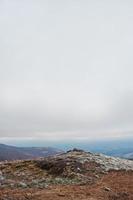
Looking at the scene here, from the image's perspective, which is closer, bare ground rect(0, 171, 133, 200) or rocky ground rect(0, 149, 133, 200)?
bare ground rect(0, 171, 133, 200)

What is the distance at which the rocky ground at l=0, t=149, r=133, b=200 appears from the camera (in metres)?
26.5

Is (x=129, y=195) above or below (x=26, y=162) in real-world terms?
below

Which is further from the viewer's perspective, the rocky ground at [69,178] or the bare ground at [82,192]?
the rocky ground at [69,178]

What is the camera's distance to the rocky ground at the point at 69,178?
26516mm

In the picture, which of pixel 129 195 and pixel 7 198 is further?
pixel 129 195

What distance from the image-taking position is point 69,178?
31.3 m

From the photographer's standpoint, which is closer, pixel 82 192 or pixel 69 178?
pixel 82 192

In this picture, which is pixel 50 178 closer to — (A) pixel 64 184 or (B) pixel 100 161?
(A) pixel 64 184

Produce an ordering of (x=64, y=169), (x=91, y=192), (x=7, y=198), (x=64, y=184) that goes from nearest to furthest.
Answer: (x=7, y=198), (x=91, y=192), (x=64, y=184), (x=64, y=169)

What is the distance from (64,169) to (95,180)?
296 cm

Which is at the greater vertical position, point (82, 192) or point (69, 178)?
point (69, 178)

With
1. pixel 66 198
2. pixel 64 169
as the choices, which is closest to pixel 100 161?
pixel 64 169

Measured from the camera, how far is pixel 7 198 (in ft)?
80.4

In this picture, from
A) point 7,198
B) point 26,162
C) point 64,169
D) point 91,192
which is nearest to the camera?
point 7,198
